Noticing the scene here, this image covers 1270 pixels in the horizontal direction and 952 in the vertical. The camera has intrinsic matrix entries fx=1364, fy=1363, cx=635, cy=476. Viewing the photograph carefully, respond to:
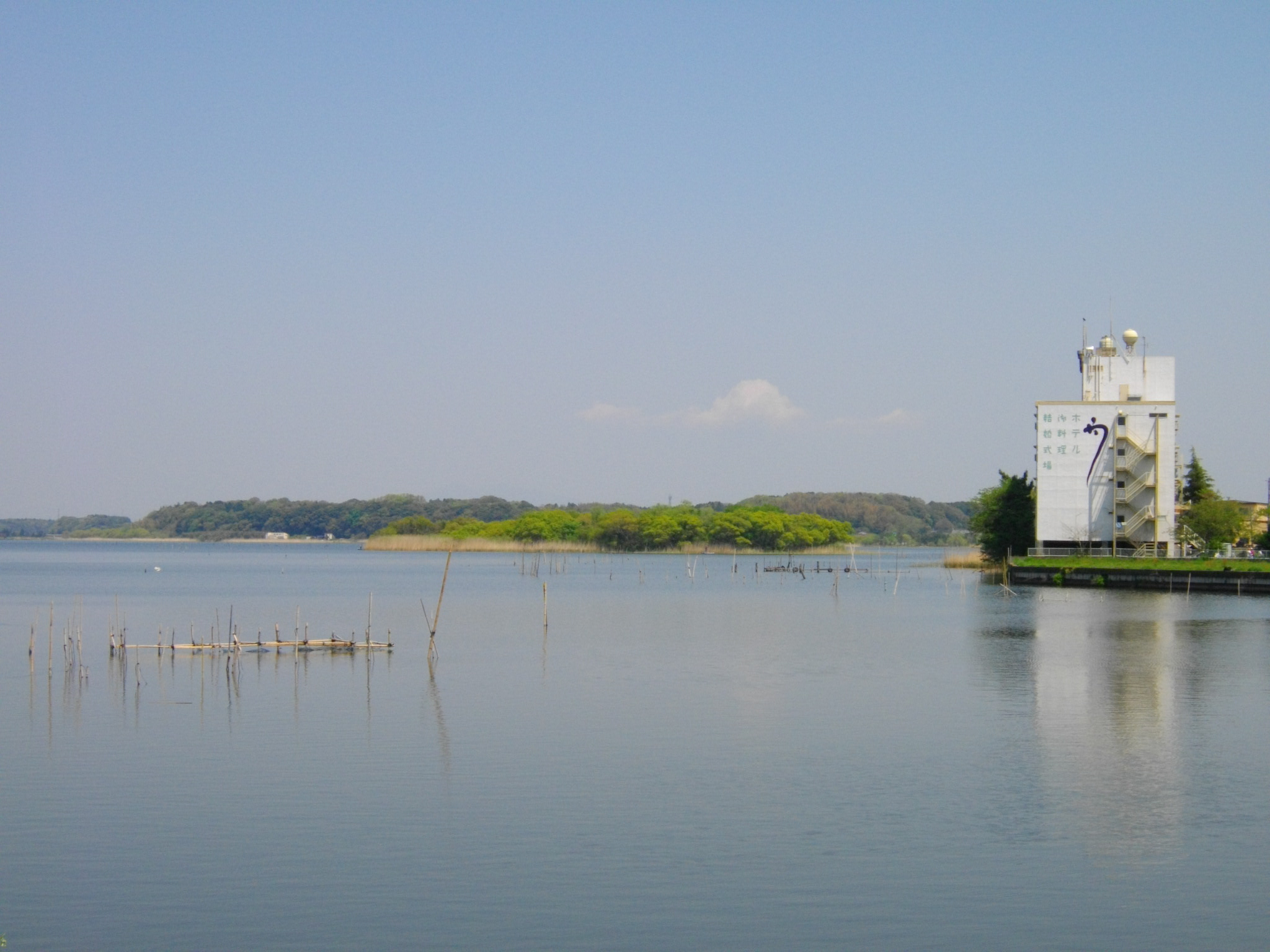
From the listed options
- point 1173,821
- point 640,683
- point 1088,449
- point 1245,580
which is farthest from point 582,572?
point 1173,821

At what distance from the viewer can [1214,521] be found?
79062 mm

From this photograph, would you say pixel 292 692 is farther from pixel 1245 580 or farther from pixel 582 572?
pixel 582 572

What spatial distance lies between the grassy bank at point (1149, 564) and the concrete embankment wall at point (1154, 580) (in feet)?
0.66

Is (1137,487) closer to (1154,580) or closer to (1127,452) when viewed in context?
(1127,452)

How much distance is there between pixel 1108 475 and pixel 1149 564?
25.9ft

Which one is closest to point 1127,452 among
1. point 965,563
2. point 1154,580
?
point 1154,580

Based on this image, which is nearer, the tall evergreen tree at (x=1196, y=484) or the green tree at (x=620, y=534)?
the tall evergreen tree at (x=1196, y=484)

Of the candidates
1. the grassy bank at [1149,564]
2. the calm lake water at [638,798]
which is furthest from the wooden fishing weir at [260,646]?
the grassy bank at [1149,564]

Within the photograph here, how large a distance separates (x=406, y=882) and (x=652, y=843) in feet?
9.49

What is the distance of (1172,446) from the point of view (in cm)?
7606

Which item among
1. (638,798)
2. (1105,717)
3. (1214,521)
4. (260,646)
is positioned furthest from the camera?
(1214,521)

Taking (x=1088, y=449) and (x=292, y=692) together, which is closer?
(x=292, y=692)

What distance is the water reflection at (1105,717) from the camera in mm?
16328

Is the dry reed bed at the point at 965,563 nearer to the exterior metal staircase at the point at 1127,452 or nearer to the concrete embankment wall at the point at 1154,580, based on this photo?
the exterior metal staircase at the point at 1127,452
